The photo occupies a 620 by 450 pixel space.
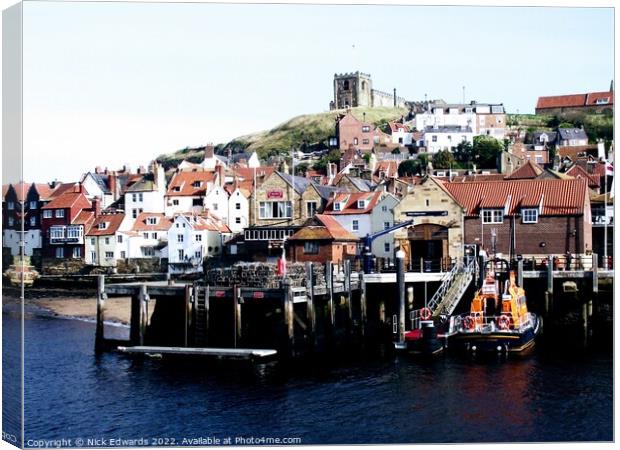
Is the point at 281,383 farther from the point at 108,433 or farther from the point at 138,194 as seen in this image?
the point at 138,194

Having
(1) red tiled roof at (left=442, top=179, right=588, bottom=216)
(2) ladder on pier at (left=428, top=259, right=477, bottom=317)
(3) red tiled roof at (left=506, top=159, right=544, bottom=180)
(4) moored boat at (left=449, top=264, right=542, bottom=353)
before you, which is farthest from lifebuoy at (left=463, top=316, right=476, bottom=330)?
(3) red tiled roof at (left=506, top=159, right=544, bottom=180)

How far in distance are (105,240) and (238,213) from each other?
422 cm

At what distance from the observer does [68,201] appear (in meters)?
26.1

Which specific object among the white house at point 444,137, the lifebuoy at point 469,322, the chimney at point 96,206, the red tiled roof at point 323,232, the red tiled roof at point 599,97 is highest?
the white house at point 444,137

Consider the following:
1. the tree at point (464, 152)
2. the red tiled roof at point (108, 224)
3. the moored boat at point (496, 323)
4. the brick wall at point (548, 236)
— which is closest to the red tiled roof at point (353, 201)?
the brick wall at point (548, 236)

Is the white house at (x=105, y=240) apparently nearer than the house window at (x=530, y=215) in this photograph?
Yes

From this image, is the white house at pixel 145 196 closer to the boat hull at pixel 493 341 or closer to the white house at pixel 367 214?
the white house at pixel 367 214

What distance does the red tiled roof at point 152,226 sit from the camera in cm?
3102

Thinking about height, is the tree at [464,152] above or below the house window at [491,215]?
above

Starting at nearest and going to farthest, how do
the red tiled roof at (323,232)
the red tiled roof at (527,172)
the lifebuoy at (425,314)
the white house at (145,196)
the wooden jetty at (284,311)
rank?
the wooden jetty at (284,311)
the lifebuoy at (425,314)
the white house at (145,196)
the red tiled roof at (323,232)
the red tiled roof at (527,172)

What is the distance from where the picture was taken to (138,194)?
3148 centimetres

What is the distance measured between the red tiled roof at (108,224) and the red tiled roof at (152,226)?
1.92 ft

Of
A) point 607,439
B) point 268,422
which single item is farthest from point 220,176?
point 607,439

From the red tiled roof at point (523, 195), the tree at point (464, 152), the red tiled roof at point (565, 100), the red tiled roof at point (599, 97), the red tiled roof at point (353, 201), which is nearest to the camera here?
the red tiled roof at point (599, 97)
